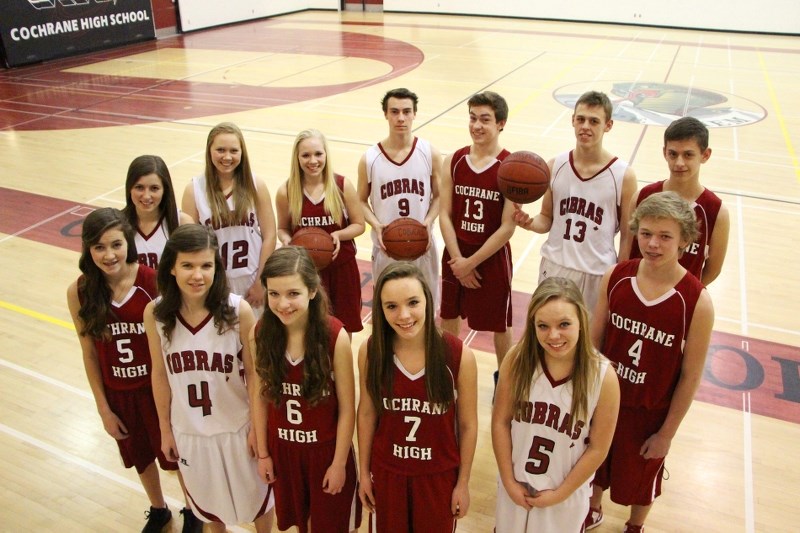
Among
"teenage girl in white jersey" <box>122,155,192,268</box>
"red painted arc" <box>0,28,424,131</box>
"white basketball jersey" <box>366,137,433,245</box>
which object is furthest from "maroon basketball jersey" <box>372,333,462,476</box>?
"red painted arc" <box>0,28,424,131</box>

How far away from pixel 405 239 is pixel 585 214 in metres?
1.06

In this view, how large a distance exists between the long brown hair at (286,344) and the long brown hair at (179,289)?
21cm

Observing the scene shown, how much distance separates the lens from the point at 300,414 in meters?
2.50

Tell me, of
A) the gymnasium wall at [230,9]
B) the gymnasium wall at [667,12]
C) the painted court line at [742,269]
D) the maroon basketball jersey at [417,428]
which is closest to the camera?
the maroon basketball jersey at [417,428]

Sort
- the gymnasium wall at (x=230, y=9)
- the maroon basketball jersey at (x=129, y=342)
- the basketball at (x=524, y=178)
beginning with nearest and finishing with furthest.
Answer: the maroon basketball jersey at (x=129, y=342) < the basketball at (x=524, y=178) < the gymnasium wall at (x=230, y=9)

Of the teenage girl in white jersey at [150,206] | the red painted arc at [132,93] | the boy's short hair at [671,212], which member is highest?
the boy's short hair at [671,212]

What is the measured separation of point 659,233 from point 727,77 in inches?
520

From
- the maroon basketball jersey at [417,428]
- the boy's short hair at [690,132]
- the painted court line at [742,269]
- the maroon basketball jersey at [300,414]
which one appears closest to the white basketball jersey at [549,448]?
the maroon basketball jersey at [417,428]

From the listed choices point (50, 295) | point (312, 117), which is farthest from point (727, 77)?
point (50, 295)

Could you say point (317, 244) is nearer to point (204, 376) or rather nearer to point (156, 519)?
point (204, 376)

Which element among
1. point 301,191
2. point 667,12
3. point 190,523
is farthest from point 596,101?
point 667,12

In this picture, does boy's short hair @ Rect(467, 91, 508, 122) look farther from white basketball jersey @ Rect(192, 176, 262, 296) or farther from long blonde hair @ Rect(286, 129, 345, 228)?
white basketball jersey @ Rect(192, 176, 262, 296)

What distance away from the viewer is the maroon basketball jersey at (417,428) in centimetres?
237

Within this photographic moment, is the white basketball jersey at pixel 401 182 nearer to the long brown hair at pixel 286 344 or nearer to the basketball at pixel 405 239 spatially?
the basketball at pixel 405 239
